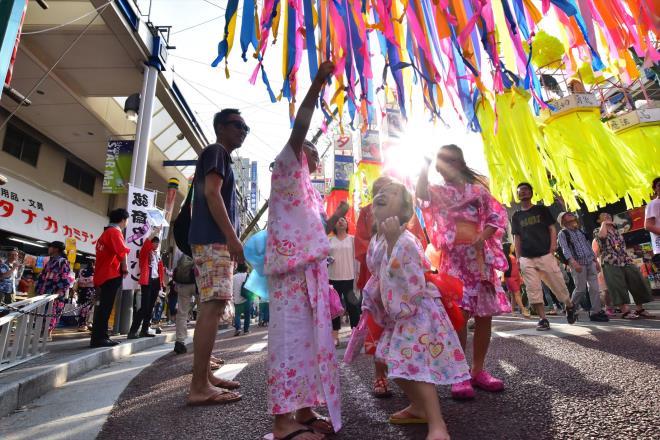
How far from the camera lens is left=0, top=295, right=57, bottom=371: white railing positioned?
2658 mm

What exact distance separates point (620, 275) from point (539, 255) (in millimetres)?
1829

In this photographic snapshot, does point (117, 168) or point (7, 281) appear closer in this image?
point (7, 281)

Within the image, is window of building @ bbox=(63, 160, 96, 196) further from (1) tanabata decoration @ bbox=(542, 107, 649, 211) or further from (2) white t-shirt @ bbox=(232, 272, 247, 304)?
(1) tanabata decoration @ bbox=(542, 107, 649, 211)

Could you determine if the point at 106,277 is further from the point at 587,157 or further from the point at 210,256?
the point at 587,157

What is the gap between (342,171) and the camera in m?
11.2

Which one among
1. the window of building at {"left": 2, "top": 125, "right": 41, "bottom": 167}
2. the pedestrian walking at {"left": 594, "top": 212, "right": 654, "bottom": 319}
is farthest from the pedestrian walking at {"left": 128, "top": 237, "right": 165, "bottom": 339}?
the pedestrian walking at {"left": 594, "top": 212, "right": 654, "bottom": 319}

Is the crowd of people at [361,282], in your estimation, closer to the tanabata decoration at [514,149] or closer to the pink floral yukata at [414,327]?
the pink floral yukata at [414,327]

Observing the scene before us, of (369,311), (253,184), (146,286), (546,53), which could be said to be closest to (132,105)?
(146,286)

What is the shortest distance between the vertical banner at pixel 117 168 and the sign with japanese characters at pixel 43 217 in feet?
6.82

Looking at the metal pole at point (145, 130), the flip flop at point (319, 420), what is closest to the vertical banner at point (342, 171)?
the metal pole at point (145, 130)

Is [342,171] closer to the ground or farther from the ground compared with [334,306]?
farther from the ground

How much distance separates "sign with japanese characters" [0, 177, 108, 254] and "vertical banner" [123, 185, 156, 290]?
13.8ft

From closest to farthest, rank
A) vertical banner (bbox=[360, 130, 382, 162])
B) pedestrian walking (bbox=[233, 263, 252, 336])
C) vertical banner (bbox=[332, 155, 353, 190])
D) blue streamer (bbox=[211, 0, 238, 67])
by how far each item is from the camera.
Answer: blue streamer (bbox=[211, 0, 238, 67]) < pedestrian walking (bbox=[233, 263, 252, 336]) < vertical banner (bbox=[360, 130, 382, 162]) < vertical banner (bbox=[332, 155, 353, 190])

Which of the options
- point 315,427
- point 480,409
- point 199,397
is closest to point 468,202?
point 480,409
